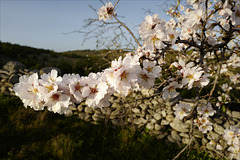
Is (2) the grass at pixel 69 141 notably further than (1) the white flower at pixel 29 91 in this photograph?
Yes

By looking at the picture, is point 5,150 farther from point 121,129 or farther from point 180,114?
point 180,114

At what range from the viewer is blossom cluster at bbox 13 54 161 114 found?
0.87 meters

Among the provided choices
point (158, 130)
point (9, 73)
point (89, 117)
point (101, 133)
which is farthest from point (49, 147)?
point (9, 73)

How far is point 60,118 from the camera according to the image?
418 centimetres

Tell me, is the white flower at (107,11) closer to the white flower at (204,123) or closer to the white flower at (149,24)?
the white flower at (149,24)

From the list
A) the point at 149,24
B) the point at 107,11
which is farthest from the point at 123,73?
the point at 107,11

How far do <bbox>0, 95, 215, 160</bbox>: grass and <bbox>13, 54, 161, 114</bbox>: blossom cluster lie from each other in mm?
2304

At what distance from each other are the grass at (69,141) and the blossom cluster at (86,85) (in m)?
2.30

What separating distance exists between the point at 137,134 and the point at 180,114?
5.43 feet

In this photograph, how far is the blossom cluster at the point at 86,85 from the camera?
2.85 ft

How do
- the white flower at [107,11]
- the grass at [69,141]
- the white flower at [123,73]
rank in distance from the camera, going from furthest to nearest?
the grass at [69,141] → the white flower at [107,11] → the white flower at [123,73]

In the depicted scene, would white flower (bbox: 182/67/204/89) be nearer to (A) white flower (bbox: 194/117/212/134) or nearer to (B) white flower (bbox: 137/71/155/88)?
(B) white flower (bbox: 137/71/155/88)

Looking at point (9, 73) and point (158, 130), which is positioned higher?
point (9, 73)

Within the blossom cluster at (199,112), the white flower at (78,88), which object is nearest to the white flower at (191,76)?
the white flower at (78,88)
